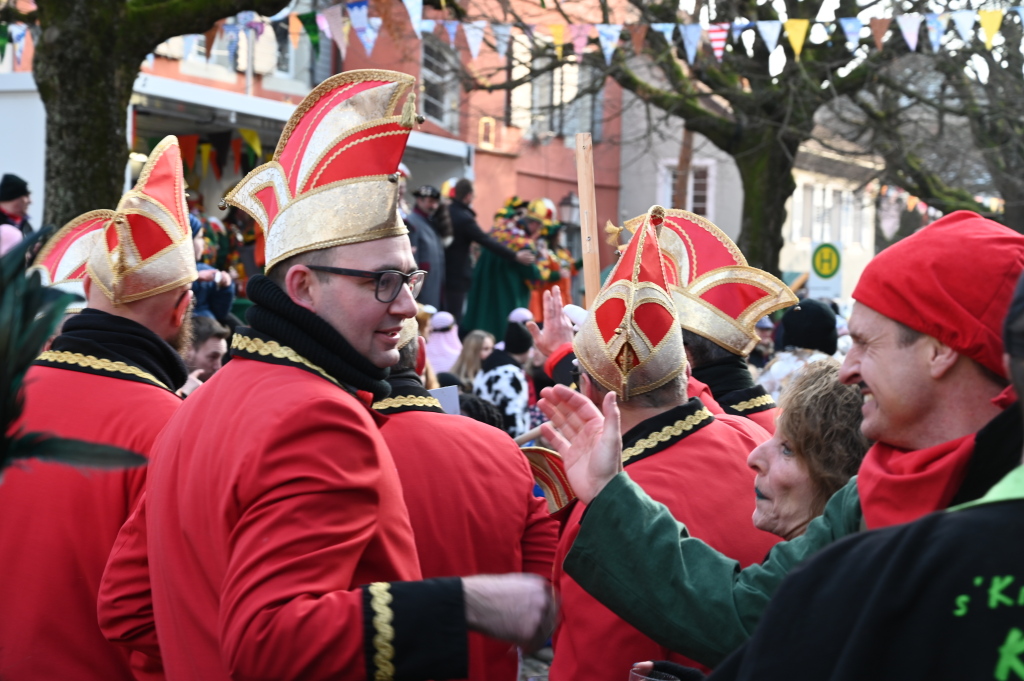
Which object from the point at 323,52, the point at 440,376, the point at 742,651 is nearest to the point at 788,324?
the point at 440,376

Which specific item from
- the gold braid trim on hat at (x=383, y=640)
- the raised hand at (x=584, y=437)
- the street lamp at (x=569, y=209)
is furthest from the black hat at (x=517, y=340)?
the street lamp at (x=569, y=209)

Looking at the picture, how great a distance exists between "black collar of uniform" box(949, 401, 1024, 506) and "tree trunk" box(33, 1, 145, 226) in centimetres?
648

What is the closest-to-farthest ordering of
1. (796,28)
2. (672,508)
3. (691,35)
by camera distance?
(672,508) < (796,28) < (691,35)

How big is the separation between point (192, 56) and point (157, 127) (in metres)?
4.33

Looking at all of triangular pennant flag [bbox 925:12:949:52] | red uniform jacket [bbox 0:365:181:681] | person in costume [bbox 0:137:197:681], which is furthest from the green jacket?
triangular pennant flag [bbox 925:12:949:52]

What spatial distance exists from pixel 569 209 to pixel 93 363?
2368cm

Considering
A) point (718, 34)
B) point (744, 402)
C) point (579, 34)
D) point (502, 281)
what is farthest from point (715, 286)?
point (502, 281)

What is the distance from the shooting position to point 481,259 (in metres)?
12.4

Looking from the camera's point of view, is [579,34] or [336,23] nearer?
[336,23]

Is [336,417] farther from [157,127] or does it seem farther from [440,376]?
[157,127]

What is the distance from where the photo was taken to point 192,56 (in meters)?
16.4

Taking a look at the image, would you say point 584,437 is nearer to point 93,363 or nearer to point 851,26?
point 93,363

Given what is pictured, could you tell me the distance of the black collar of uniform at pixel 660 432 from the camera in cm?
309

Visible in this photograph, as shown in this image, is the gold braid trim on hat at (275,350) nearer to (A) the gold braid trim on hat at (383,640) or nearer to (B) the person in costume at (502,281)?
(A) the gold braid trim on hat at (383,640)
